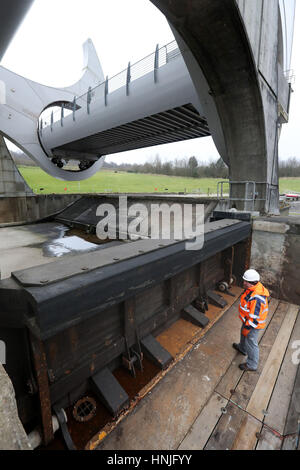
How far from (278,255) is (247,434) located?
3.87 m

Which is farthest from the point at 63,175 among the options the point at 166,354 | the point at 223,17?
the point at 166,354

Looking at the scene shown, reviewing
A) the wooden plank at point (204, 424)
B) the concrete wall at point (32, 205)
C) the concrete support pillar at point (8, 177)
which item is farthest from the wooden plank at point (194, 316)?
the concrete support pillar at point (8, 177)

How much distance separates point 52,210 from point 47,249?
10.4m

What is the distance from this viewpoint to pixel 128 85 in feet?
34.2

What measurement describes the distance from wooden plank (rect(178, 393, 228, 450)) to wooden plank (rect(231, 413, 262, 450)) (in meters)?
0.24

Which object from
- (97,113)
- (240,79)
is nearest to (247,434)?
(240,79)

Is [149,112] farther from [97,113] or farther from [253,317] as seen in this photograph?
[253,317]

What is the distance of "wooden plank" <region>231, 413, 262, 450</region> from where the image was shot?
7.07 ft

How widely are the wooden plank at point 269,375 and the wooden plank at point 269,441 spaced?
0.15m

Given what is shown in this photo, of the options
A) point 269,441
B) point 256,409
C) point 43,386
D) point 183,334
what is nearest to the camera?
point 43,386

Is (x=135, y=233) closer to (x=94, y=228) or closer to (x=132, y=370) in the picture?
(x=94, y=228)

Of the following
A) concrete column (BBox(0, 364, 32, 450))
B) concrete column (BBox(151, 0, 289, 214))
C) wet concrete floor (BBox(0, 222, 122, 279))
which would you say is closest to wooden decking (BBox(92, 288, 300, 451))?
concrete column (BBox(0, 364, 32, 450))

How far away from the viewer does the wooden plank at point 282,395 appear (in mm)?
2387

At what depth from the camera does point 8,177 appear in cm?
1523
